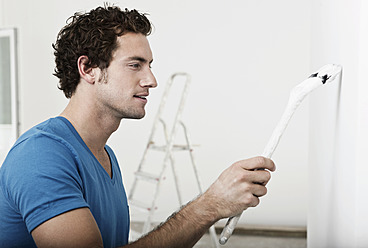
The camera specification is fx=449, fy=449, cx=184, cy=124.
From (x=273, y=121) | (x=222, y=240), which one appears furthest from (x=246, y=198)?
(x=273, y=121)

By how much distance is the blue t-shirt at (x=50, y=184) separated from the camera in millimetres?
1193

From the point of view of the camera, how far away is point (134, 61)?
1.59 m

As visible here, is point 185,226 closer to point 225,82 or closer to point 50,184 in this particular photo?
point 50,184

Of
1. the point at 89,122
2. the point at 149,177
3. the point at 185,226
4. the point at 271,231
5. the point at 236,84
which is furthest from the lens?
the point at 236,84

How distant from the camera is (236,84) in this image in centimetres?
491

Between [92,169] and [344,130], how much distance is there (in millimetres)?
795

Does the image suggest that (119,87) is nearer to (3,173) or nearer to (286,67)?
(3,173)

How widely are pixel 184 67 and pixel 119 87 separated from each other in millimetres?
3554

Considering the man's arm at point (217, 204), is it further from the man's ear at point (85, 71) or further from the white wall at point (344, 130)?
the man's ear at point (85, 71)

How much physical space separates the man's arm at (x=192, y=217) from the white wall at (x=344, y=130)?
219 mm

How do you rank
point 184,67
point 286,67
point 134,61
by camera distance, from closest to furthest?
point 134,61, point 286,67, point 184,67

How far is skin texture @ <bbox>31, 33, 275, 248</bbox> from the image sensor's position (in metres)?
1.18

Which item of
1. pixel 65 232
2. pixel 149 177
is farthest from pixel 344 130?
pixel 149 177

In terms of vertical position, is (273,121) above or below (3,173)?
below
